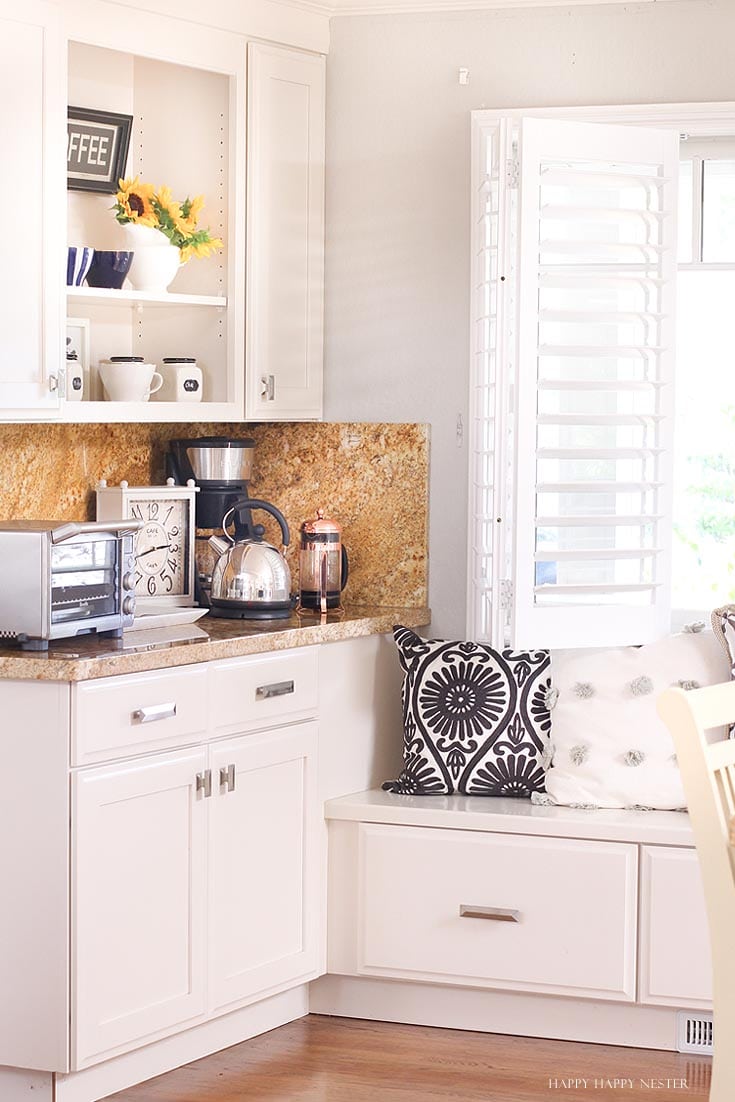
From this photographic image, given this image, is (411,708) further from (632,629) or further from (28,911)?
(28,911)

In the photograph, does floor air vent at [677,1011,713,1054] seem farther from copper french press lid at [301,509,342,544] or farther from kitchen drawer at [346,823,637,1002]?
copper french press lid at [301,509,342,544]

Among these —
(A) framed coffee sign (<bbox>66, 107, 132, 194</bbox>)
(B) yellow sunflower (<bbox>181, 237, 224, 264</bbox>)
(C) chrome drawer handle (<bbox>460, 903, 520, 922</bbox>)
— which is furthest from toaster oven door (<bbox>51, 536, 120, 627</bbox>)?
(C) chrome drawer handle (<bbox>460, 903, 520, 922</bbox>)

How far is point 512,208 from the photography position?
138 inches

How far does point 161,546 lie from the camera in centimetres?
383

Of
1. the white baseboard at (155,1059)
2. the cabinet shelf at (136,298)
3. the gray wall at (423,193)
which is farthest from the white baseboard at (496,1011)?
the cabinet shelf at (136,298)

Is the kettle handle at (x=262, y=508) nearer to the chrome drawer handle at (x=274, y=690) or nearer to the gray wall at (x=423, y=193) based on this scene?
the gray wall at (x=423, y=193)

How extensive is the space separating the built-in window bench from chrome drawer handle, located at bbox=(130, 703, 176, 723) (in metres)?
0.62

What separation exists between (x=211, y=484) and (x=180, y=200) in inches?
28.9

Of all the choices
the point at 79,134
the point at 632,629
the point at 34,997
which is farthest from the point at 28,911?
the point at 79,134

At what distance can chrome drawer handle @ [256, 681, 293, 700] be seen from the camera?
3.35 meters

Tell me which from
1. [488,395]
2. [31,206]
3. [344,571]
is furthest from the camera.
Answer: [344,571]

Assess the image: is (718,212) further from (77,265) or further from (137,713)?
(137,713)

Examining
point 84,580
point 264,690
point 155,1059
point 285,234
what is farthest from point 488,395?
point 155,1059

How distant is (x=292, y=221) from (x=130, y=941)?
6.11 ft
